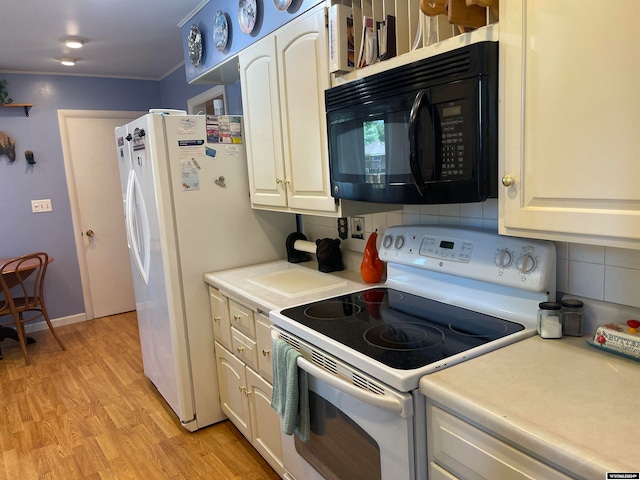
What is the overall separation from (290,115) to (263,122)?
249mm

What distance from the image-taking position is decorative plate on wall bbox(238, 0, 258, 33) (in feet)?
7.22

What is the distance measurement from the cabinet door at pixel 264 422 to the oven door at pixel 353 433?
8.2 inches

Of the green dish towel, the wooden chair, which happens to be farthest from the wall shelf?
the green dish towel

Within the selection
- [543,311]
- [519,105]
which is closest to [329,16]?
[519,105]

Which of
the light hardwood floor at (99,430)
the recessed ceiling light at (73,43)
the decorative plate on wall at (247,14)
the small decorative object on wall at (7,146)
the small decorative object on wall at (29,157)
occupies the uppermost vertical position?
the recessed ceiling light at (73,43)

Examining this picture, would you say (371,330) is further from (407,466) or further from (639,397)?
(639,397)

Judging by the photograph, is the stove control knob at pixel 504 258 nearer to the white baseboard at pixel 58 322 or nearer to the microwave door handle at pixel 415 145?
the microwave door handle at pixel 415 145

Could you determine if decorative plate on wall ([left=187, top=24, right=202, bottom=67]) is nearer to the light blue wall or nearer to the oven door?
the light blue wall

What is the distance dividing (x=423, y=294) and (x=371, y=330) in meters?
0.41

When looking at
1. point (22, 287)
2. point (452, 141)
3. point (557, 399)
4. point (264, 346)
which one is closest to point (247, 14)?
point (452, 141)

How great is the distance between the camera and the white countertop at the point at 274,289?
6.35ft

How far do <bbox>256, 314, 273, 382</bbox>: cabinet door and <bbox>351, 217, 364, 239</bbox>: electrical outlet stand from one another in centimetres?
67

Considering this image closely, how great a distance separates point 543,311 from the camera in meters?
1.38

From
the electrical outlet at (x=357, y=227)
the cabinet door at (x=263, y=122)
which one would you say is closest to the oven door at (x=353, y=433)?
the electrical outlet at (x=357, y=227)
